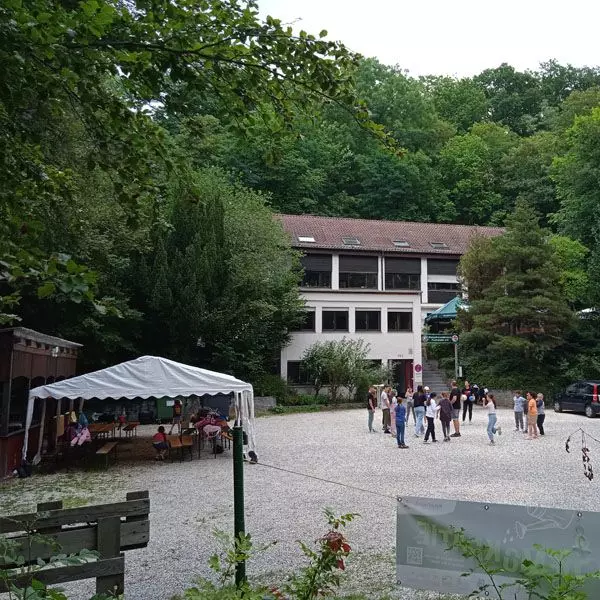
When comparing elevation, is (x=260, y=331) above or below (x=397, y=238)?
below

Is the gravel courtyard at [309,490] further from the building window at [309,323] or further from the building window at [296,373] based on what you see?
the building window at [309,323]

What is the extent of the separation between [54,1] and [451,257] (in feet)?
144

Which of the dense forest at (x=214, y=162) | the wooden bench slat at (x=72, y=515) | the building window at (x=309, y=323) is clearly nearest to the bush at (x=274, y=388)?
the dense forest at (x=214, y=162)

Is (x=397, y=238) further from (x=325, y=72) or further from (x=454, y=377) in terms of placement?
(x=325, y=72)

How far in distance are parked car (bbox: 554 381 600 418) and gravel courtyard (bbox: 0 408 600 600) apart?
8.01 meters

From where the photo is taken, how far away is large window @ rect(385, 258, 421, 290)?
45.2 meters

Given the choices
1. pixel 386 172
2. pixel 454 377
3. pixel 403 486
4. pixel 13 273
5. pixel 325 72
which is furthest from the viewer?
pixel 386 172

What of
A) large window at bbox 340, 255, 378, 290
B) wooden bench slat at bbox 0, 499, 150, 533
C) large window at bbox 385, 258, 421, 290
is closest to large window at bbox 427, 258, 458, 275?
large window at bbox 385, 258, 421, 290

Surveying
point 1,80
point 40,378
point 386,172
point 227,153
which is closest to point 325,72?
point 1,80

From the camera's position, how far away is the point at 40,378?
17.9 metres

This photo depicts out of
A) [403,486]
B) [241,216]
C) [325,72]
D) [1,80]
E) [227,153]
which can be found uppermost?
[227,153]

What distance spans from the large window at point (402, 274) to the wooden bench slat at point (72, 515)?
40399mm

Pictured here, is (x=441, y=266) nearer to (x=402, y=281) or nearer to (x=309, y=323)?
(x=402, y=281)

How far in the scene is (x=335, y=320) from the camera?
39875mm
